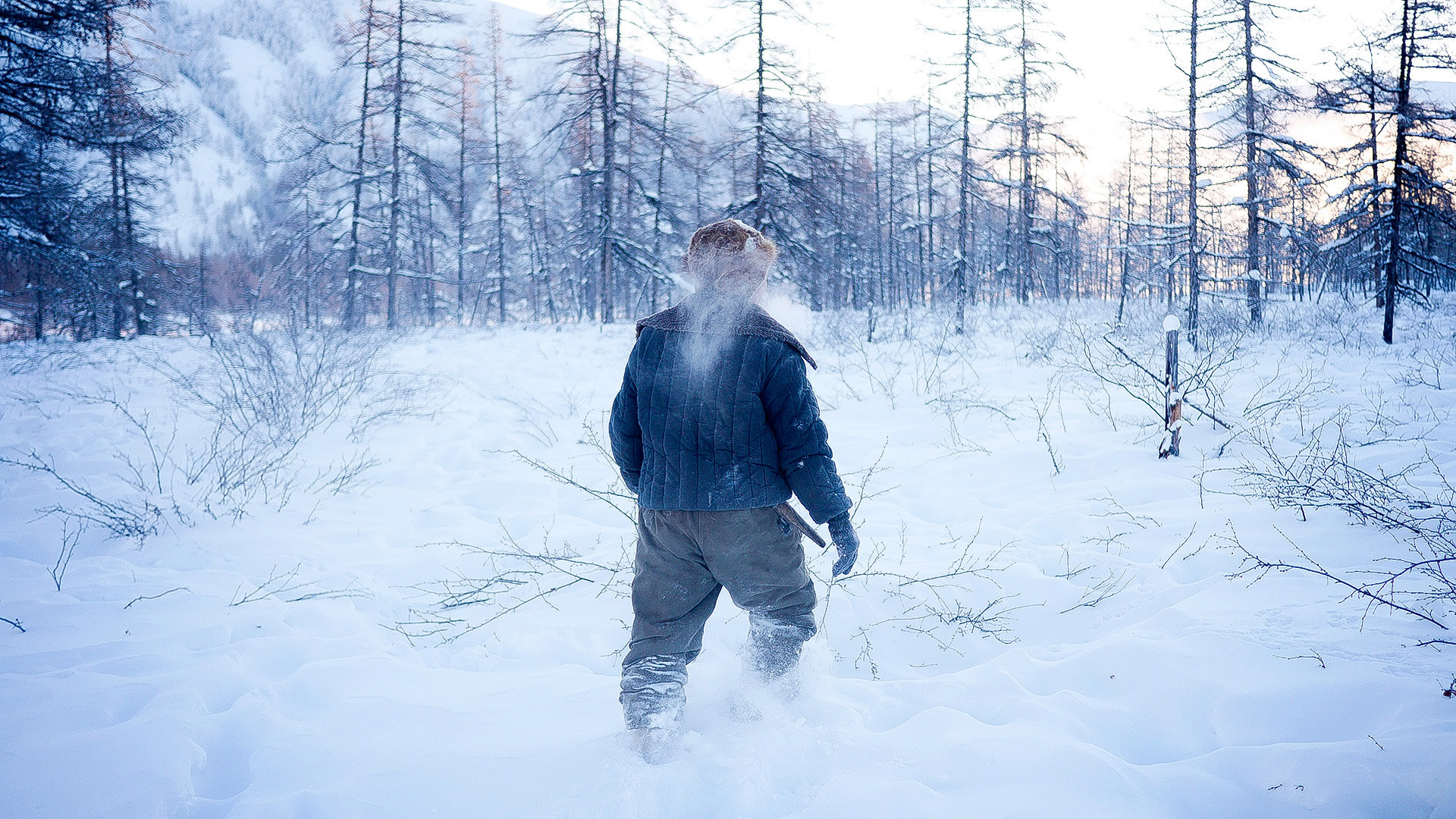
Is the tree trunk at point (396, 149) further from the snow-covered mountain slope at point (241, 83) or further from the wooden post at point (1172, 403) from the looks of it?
the snow-covered mountain slope at point (241, 83)

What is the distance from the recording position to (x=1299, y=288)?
59.5 feet

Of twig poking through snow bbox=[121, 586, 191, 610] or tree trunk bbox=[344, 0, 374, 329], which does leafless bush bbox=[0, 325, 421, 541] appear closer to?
twig poking through snow bbox=[121, 586, 191, 610]

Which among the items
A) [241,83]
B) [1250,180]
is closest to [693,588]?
[1250,180]

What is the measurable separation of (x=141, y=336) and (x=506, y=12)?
84077 mm

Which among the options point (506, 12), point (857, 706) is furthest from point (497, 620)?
point (506, 12)

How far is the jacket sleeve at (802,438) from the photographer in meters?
1.91

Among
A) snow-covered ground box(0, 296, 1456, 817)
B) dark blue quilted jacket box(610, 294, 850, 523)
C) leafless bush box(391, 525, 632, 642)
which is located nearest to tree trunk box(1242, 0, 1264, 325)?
snow-covered ground box(0, 296, 1456, 817)

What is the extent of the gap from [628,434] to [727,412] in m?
0.43

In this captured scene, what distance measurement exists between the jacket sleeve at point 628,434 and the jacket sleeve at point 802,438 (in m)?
0.46

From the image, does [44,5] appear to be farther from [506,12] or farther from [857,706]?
[506,12]

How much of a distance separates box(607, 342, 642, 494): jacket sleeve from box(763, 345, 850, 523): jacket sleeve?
18.2 inches

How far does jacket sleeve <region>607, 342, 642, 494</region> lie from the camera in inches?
82.1

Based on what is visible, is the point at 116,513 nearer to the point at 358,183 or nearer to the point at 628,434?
the point at 628,434

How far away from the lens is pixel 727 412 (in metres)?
1.89
